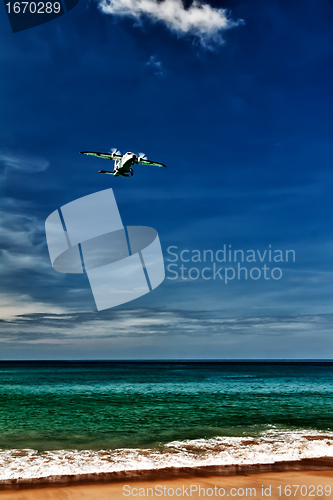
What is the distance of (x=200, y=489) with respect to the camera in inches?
389

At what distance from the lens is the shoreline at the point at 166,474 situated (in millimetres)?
10250

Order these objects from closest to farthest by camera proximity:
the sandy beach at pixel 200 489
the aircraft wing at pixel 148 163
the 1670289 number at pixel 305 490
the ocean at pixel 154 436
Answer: the sandy beach at pixel 200 489 → the 1670289 number at pixel 305 490 → the ocean at pixel 154 436 → the aircraft wing at pixel 148 163

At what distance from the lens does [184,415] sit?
2328 cm

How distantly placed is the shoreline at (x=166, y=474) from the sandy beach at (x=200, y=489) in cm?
24

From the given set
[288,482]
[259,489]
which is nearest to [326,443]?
[288,482]

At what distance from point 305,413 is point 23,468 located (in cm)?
2074

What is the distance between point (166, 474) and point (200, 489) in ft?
5.17

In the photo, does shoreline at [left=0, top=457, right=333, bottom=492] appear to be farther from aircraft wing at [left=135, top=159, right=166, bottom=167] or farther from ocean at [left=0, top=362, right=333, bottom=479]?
aircraft wing at [left=135, top=159, right=166, bottom=167]

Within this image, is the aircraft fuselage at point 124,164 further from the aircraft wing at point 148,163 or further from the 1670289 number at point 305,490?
the 1670289 number at point 305,490

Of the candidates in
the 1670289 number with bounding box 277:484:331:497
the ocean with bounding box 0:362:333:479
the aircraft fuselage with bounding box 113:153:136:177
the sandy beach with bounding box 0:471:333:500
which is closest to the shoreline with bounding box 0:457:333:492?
the sandy beach with bounding box 0:471:333:500

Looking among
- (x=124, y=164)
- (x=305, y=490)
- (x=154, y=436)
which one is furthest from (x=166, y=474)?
(x=124, y=164)

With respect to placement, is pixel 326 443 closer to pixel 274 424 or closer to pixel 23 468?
pixel 274 424

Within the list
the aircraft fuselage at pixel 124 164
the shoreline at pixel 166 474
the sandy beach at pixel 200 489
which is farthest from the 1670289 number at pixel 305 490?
the aircraft fuselage at pixel 124 164

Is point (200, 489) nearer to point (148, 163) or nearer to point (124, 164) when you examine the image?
point (124, 164)
